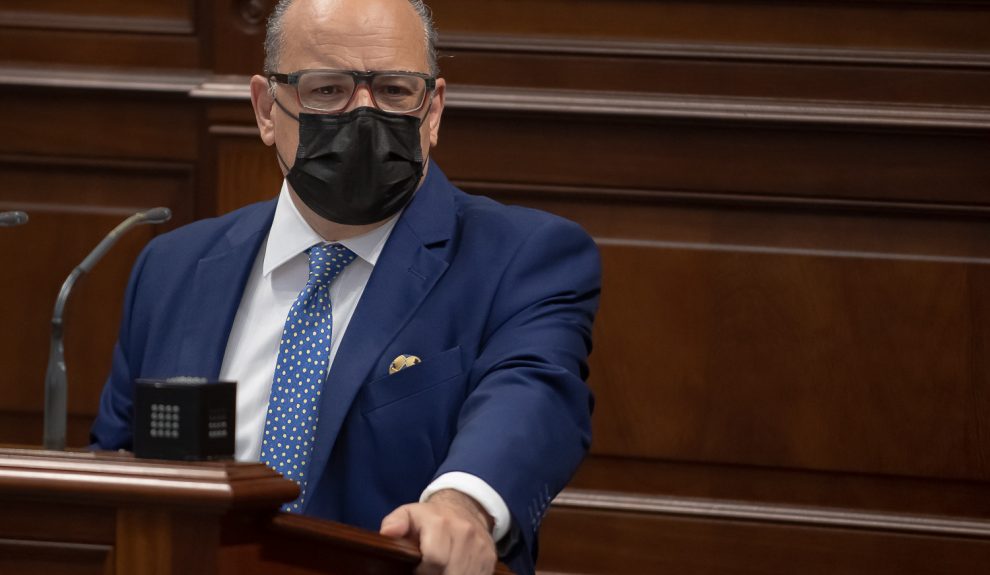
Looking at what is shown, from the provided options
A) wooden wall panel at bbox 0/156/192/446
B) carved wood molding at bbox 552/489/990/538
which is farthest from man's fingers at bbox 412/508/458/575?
wooden wall panel at bbox 0/156/192/446

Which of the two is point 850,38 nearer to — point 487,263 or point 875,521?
point 875,521

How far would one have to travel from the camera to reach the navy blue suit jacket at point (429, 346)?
1747mm

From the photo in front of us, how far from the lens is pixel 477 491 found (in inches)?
61.2

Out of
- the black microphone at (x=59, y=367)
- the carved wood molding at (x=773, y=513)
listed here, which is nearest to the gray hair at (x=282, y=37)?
the black microphone at (x=59, y=367)

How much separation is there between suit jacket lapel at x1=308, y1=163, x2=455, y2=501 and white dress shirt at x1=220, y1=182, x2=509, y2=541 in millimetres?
34

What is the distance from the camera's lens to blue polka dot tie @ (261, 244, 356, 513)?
1.86m

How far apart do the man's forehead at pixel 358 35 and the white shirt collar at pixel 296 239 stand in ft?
0.70

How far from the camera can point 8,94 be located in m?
3.08

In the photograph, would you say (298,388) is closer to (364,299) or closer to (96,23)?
(364,299)

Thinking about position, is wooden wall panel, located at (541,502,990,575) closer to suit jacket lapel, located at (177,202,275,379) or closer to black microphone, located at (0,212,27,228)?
suit jacket lapel, located at (177,202,275,379)

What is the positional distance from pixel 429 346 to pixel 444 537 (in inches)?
20.8

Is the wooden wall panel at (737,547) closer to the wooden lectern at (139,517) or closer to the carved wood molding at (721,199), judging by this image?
the carved wood molding at (721,199)

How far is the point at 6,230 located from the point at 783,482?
5.67ft

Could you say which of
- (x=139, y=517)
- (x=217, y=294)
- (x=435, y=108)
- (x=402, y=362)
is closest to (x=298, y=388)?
(x=402, y=362)
